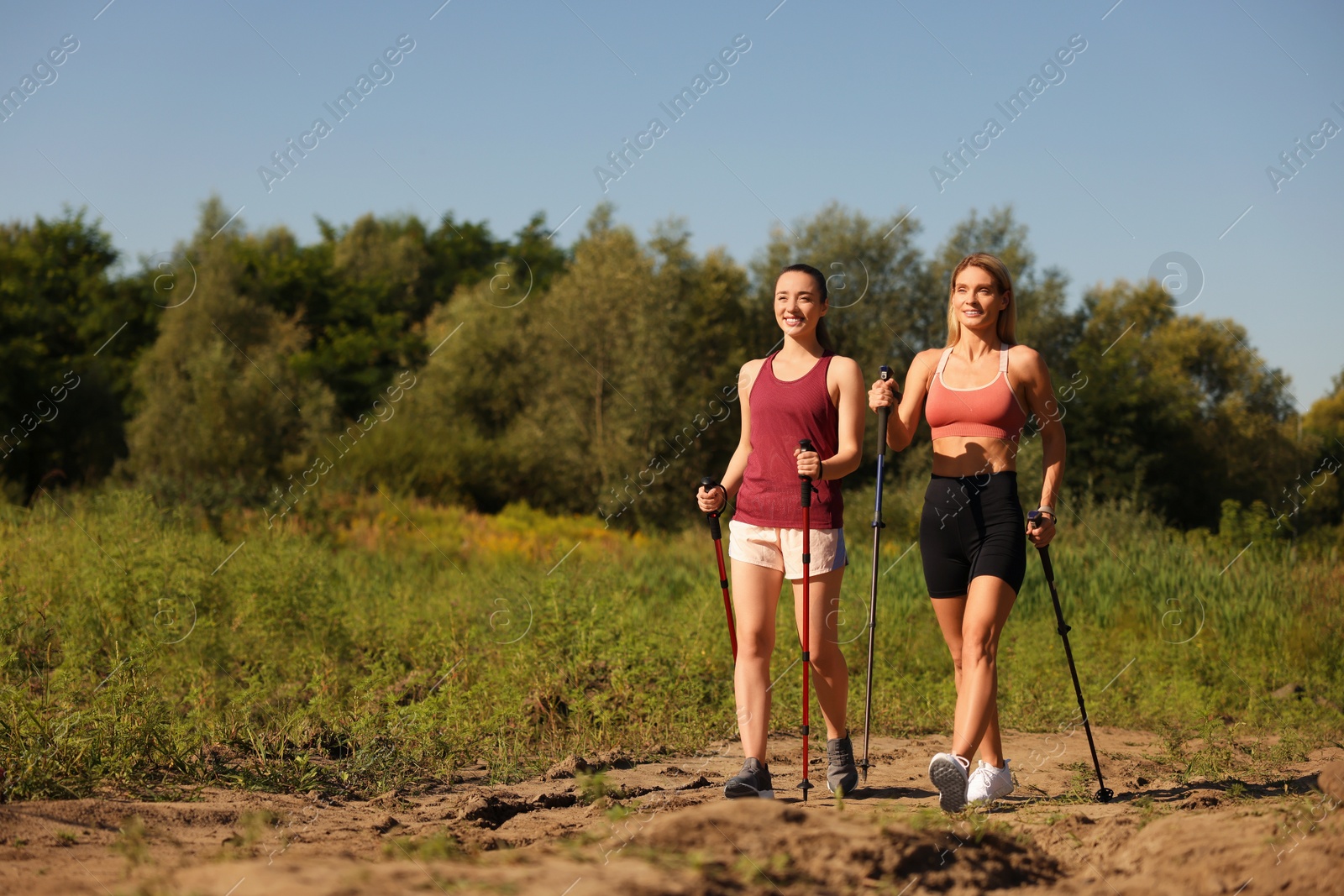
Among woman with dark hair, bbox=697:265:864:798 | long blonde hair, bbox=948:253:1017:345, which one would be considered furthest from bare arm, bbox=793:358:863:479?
long blonde hair, bbox=948:253:1017:345

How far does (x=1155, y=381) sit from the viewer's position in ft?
93.0

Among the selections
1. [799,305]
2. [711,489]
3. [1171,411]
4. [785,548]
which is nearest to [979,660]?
[785,548]

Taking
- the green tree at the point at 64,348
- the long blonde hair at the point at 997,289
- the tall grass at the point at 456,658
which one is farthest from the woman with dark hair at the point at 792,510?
the green tree at the point at 64,348

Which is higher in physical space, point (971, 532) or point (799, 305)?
point (799, 305)

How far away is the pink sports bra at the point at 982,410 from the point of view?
4.47 m

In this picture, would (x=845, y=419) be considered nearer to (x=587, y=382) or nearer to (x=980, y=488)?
(x=980, y=488)

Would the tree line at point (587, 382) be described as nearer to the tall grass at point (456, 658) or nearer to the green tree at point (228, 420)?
the green tree at point (228, 420)

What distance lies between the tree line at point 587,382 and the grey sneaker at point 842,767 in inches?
640

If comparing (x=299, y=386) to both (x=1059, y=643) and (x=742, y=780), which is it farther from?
(x=742, y=780)

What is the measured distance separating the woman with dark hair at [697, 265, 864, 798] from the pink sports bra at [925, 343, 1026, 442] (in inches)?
14.6

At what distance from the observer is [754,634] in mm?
4574

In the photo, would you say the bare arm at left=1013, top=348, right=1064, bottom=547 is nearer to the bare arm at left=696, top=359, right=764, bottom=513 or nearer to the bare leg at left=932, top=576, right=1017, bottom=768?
the bare leg at left=932, top=576, right=1017, bottom=768

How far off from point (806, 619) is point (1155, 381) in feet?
88.7

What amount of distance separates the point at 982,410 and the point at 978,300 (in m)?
0.50
